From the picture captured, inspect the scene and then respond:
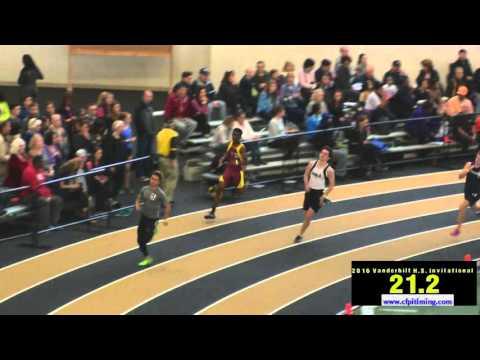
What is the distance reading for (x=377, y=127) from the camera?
2111cm

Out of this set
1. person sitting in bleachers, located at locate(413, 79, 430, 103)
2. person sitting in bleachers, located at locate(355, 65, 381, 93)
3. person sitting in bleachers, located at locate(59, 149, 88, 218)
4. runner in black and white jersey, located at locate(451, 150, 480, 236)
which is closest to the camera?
person sitting in bleachers, located at locate(59, 149, 88, 218)

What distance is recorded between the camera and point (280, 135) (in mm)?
19453

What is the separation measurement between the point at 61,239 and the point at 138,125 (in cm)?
326

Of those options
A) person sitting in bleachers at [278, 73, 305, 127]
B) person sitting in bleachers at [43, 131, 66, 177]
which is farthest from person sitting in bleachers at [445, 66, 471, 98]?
person sitting in bleachers at [43, 131, 66, 177]

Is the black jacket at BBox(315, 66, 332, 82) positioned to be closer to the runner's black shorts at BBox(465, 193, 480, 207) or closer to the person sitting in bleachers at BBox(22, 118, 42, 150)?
the runner's black shorts at BBox(465, 193, 480, 207)

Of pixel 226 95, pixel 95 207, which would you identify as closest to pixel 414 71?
pixel 226 95

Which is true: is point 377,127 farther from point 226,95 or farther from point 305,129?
point 226,95

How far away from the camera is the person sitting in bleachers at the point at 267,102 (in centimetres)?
2108

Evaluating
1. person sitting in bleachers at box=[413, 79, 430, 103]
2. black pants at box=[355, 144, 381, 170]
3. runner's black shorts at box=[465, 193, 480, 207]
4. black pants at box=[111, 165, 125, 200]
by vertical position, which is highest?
person sitting in bleachers at box=[413, 79, 430, 103]

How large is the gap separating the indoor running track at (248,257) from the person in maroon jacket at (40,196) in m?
0.60

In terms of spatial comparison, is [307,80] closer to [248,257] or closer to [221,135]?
[221,135]

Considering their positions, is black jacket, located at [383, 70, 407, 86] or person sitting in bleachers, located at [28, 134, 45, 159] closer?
person sitting in bleachers, located at [28, 134, 45, 159]

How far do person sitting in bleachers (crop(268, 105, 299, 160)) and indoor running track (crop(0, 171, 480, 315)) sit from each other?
1.00 m

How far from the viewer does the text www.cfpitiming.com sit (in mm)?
13617
